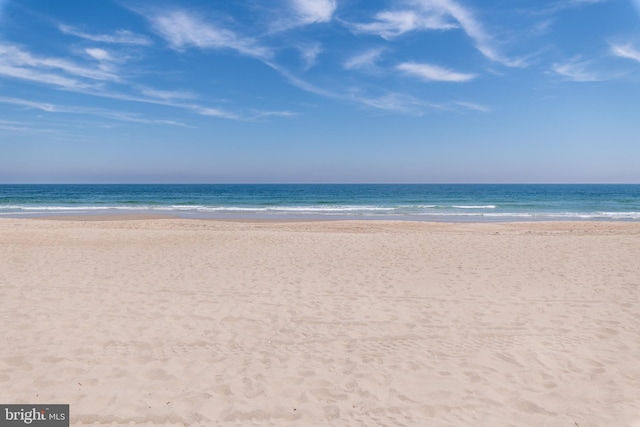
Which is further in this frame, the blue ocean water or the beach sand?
the blue ocean water

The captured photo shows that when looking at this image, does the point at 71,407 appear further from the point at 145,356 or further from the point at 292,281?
the point at 292,281

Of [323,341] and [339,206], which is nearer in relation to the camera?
[323,341]

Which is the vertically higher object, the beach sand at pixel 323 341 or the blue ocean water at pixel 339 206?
the blue ocean water at pixel 339 206

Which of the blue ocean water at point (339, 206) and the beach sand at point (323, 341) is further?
the blue ocean water at point (339, 206)

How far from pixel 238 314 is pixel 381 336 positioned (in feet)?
6.85

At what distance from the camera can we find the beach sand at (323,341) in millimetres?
3416

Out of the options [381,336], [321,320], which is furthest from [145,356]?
[381,336]

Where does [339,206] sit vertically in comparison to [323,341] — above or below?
above

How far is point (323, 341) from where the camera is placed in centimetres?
481

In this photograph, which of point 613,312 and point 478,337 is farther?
point 613,312

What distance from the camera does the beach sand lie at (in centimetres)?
342

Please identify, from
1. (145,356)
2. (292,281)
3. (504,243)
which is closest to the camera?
(145,356)

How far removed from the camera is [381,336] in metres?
4.98

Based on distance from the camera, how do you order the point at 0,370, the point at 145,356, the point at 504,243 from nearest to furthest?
the point at 0,370 < the point at 145,356 < the point at 504,243
